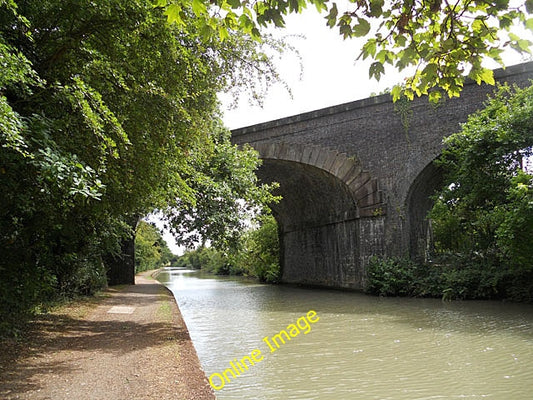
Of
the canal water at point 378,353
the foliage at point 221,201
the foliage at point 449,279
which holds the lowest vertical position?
the canal water at point 378,353

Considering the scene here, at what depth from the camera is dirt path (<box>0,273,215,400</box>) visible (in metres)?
3.93

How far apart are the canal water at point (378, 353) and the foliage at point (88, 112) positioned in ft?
8.65

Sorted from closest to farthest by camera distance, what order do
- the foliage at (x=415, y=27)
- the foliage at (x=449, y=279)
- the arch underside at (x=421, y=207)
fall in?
the foliage at (x=415, y=27)
the foliage at (x=449, y=279)
the arch underside at (x=421, y=207)

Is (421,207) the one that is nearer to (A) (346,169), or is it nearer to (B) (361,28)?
(A) (346,169)

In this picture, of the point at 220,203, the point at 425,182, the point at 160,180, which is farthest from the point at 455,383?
the point at 425,182

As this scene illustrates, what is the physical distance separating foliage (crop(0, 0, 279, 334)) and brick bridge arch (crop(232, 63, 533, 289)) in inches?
329

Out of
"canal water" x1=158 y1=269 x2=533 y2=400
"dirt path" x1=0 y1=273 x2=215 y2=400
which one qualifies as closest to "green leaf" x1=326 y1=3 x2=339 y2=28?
"dirt path" x1=0 y1=273 x2=215 y2=400

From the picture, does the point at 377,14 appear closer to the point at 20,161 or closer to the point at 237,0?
the point at 237,0

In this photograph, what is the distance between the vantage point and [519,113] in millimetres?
11375

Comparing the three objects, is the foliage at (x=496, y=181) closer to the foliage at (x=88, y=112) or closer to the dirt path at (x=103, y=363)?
the foliage at (x=88, y=112)

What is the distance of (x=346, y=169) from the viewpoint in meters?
→ 15.6

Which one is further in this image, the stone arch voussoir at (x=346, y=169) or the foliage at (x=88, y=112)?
the stone arch voussoir at (x=346, y=169)

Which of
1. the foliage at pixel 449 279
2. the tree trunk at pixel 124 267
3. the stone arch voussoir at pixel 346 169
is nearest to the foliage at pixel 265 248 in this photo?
the tree trunk at pixel 124 267

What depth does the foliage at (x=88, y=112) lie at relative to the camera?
4.25 m
